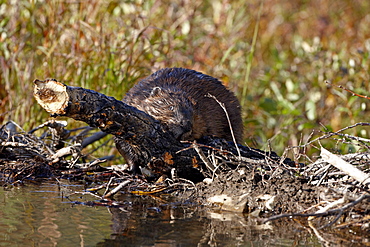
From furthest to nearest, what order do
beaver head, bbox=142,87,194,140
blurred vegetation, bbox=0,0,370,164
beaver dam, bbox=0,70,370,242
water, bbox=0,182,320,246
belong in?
blurred vegetation, bbox=0,0,370,164
beaver head, bbox=142,87,194,140
beaver dam, bbox=0,70,370,242
water, bbox=0,182,320,246

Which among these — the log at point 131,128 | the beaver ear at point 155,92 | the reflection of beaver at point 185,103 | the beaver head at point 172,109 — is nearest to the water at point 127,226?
the log at point 131,128

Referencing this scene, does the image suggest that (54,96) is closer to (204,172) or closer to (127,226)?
(127,226)

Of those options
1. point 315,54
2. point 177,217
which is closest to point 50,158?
point 177,217

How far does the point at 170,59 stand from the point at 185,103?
1.89 metres

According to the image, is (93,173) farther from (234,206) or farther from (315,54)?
(315,54)

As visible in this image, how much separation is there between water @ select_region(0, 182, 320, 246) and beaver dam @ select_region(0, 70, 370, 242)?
5.8 inches

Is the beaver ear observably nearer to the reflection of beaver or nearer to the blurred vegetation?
the reflection of beaver

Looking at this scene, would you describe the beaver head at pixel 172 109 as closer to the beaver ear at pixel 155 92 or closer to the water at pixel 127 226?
the beaver ear at pixel 155 92

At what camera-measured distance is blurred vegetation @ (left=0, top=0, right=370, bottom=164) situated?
5035 millimetres

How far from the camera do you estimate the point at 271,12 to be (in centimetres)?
1064

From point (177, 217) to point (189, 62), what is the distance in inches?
163

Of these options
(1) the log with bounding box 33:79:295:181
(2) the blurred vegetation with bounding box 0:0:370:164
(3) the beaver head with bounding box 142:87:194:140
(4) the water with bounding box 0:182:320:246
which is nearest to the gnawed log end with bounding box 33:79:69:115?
(1) the log with bounding box 33:79:295:181

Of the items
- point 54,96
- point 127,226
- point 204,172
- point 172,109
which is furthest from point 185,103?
point 127,226

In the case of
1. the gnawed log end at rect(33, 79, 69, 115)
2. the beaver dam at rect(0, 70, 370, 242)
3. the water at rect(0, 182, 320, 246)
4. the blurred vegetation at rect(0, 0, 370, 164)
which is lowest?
the water at rect(0, 182, 320, 246)
